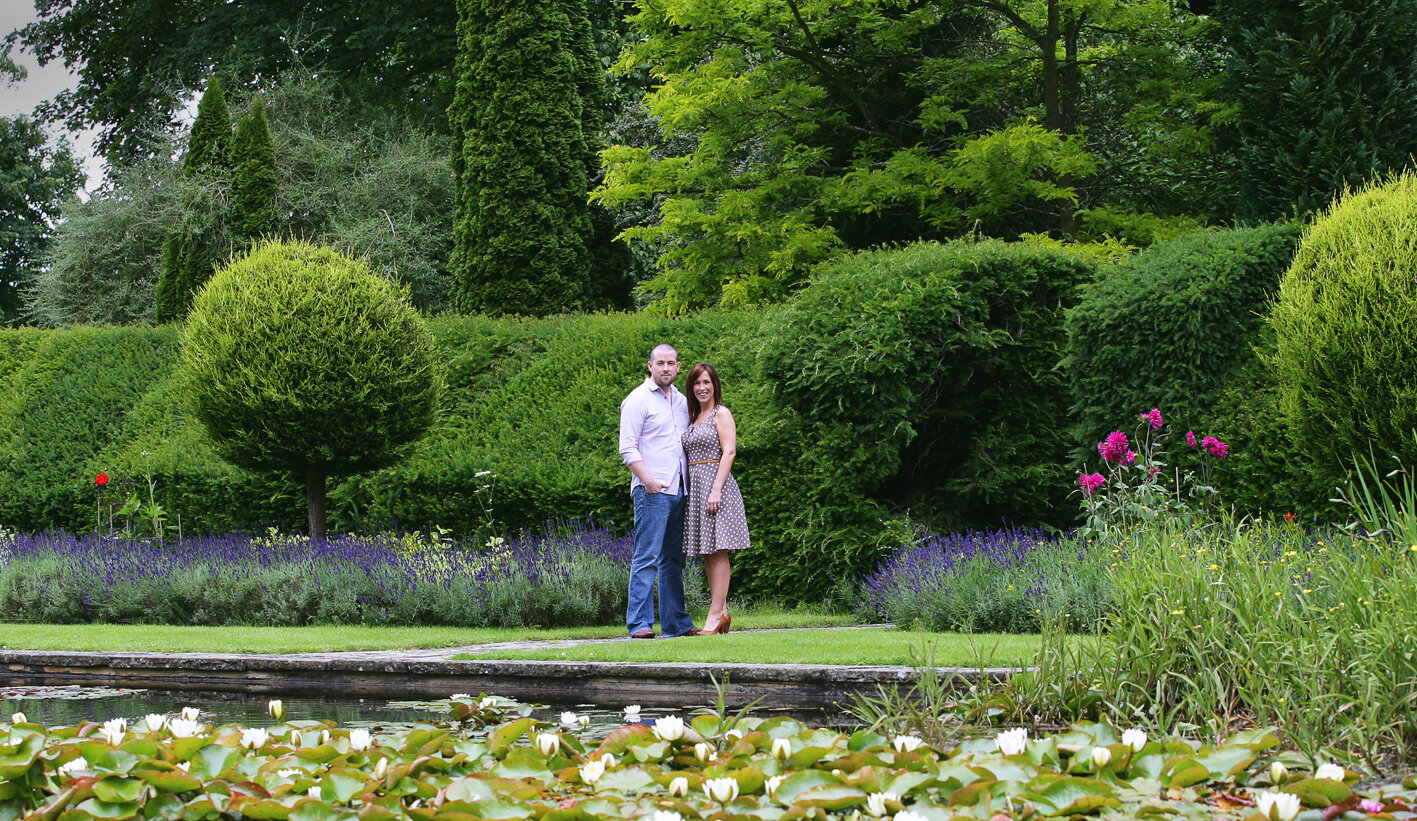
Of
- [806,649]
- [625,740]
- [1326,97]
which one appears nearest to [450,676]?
[806,649]

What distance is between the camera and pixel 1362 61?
10.4 meters

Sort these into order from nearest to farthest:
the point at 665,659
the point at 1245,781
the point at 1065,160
A: the point at 1245,781 < the point at 665,659 < the point at 1065,160

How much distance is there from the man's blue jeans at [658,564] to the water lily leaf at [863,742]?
3899 millimetres

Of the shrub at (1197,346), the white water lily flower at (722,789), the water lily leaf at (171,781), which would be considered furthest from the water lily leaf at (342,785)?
the shrub at (1197,346)

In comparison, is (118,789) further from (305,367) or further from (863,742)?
(305,367)

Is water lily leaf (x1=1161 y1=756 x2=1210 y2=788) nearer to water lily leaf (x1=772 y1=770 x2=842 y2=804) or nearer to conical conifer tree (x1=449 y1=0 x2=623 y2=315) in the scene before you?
water lily leaf (x1=772 y1=770 x2=842 y2=804)

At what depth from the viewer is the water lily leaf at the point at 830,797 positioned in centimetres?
267

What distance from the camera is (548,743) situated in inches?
124

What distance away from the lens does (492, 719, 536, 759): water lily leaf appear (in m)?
3.37

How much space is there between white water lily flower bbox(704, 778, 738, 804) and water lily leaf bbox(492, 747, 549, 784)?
20.2 inches

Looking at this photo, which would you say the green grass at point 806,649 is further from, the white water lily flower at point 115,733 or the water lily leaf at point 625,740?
the white water lily flower at point 115,733

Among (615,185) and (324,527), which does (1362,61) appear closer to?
(615,185)

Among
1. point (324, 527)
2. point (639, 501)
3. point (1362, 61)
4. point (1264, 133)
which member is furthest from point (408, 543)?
point (1362, 61)

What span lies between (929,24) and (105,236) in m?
17.0
